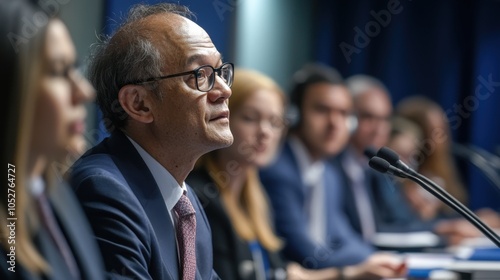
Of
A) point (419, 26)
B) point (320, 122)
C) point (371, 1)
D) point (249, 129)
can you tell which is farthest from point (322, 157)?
point (419, 26)

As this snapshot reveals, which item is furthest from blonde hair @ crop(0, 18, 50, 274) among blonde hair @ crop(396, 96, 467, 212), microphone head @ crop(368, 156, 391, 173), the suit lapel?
blonde hair @ crop(396, 96, 467, 212)

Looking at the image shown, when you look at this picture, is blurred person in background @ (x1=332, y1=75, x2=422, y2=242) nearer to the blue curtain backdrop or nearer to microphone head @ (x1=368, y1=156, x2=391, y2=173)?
the blue curtain backdrop

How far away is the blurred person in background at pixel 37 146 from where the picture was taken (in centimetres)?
119

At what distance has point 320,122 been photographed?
3.61 metres

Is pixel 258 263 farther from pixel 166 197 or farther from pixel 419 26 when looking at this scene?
pixel 419 26

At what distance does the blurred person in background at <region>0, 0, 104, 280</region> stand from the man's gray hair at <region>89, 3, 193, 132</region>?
24 centimetres

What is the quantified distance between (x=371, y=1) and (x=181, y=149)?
3.96 m

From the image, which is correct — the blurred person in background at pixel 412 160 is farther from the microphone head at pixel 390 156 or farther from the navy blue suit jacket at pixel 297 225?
the microphone head at pixel 390 156

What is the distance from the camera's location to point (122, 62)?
61.7 inches

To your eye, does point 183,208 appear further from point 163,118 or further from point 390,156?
point 390,156

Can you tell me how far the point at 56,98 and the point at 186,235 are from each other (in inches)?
17.0

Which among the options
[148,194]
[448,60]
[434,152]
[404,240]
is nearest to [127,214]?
[148,194]

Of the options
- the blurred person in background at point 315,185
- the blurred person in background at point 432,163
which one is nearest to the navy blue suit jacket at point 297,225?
the blurred person in background at point 315,185

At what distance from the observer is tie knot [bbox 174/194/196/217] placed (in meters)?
1.59
